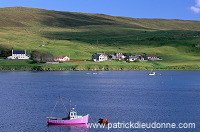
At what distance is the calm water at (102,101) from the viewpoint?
62406 millimetres

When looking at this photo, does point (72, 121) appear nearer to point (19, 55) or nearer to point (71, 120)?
point (71, 120)

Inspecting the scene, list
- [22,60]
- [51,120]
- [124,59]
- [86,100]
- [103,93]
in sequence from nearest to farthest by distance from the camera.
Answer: [51,120] < [86,100] < [103,93] < [22,60] < [124,59]

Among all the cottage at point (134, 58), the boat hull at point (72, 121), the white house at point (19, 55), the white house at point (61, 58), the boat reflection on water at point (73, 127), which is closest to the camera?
the boat reflection on water at point (73, 127)

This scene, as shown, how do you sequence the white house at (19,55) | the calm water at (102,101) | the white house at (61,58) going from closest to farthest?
the calm water at (102,101) < the white house at (61,58) < the white house at (19,55)

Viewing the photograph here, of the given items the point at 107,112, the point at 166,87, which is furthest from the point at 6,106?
the point at 166,87

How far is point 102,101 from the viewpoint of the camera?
80.4 m

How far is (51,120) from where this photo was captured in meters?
59.4

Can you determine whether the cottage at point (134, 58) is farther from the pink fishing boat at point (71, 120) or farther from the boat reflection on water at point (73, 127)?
the boat reflection on water at point (73, 127)

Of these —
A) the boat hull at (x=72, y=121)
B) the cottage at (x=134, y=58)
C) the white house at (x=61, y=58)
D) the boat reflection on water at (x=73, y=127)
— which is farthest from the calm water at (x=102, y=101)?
the cottage at (x=134, y=58)

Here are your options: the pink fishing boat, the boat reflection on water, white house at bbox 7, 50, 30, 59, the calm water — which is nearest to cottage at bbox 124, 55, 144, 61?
white house at bbox 7, 50, 30, 59

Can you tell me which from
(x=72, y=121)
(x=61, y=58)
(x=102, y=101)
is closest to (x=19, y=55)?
(x=61, y=58)

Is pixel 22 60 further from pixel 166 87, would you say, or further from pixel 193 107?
pixel 193 107

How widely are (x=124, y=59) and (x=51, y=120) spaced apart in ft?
441

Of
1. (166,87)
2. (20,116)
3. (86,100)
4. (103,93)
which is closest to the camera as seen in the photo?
(20,116)
